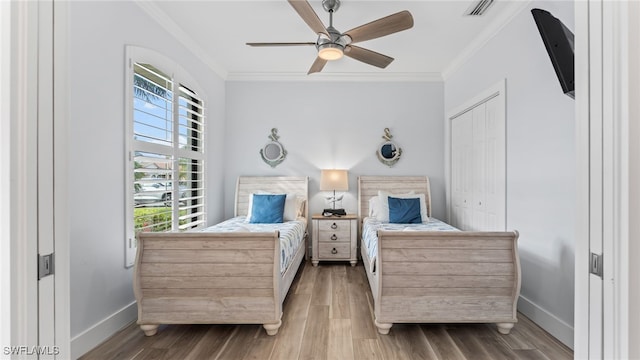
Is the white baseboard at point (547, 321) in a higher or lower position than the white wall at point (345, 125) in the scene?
lower

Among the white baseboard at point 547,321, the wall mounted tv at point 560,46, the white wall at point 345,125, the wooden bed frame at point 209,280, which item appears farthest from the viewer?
the white wall at point 345,125

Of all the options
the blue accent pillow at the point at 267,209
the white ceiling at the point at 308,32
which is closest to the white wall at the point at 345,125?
the white ceiling at the point at 308,32

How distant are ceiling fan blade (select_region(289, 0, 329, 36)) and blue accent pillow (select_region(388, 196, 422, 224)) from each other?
2.32m

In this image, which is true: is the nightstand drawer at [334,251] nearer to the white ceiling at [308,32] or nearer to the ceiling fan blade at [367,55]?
the ceiling fan blade at [367,55]

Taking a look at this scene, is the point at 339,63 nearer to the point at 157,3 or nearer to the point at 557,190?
the point at 157,3

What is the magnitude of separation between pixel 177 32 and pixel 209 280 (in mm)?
2567

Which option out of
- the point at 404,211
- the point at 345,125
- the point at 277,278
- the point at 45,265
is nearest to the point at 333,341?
the point at 277,278

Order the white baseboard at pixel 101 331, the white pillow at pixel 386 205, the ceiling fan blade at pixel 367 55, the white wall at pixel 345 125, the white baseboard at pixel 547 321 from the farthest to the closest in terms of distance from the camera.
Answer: the white wall at pixel 345 125, the white pillow at pixel 386 205, the ceiling fan blade at pixel 367 55, the white baseboard at pixel 547 321, the white baseboard at pixel 101 331

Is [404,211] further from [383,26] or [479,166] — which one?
[383,26]

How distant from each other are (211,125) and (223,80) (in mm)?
832

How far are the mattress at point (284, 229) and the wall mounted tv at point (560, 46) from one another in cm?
233

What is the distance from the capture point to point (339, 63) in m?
3.92

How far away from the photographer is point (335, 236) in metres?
3.95

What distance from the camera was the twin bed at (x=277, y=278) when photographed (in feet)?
7.04
